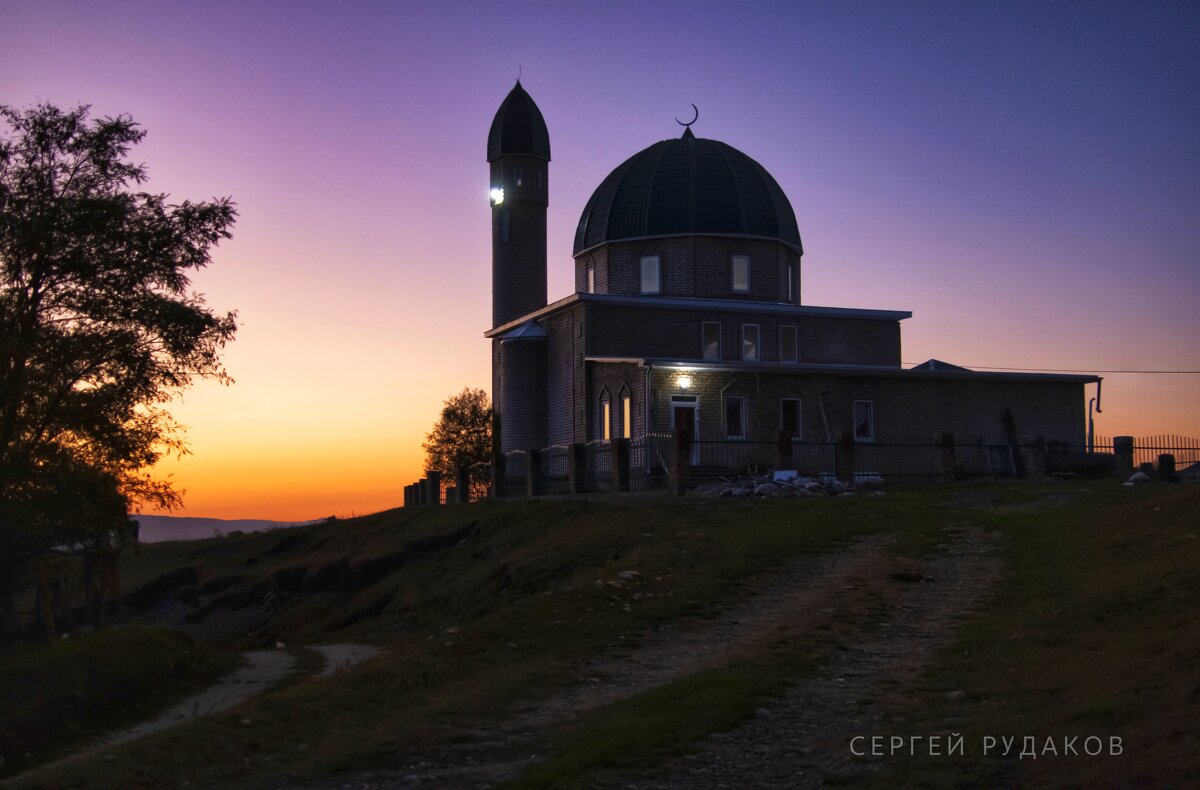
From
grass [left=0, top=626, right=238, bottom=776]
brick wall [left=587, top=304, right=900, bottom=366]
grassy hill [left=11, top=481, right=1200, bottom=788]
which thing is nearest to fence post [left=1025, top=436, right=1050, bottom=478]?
grassy hill [left=11, top=481, right=1200, bottom=788]

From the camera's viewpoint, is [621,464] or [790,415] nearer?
[621,464]

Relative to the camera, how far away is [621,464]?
34.8 metres

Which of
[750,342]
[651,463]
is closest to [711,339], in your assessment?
[750,342]

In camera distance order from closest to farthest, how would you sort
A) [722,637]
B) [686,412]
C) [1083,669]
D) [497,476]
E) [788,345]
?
[1083,669] < [722,637] < [686,412] < [497,476] < [788,345]

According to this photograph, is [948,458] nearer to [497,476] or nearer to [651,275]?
[497,476]

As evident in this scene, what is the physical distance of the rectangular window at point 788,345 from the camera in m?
48.4

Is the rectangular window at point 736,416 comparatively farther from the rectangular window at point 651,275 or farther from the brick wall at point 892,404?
the rectangular window at point 651,275

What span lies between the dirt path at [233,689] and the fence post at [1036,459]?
78.4 ft

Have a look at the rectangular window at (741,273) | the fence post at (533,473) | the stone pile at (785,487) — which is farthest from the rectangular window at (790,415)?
the fence post at (533,473)

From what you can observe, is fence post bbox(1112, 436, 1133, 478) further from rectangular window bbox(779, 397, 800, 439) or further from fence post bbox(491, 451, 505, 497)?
fence post bbox(491, 451, 505, 497)

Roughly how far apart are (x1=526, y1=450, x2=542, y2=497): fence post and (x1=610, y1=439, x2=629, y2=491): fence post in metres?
4.81

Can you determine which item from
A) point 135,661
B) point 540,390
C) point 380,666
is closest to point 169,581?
point 540,390

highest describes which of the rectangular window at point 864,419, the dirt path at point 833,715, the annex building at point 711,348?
the annex building at point 711,348

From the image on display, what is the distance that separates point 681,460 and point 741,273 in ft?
61.1
